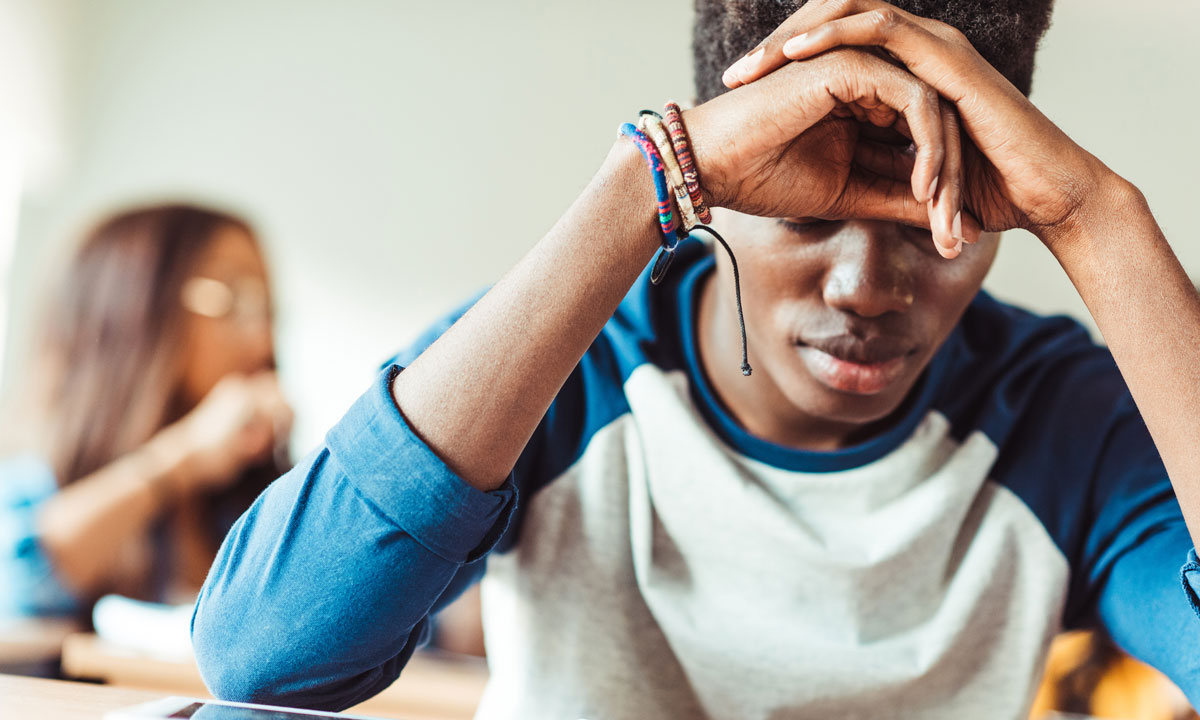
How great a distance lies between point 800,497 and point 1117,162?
1.95 m

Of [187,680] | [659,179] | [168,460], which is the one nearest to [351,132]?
[168,460]

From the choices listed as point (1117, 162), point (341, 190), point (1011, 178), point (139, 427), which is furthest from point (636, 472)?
point (341, 190)

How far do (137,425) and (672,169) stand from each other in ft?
6.35

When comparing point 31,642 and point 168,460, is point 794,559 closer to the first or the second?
point 31,642

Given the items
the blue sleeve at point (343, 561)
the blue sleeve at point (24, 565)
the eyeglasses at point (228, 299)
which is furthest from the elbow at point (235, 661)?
the eyeglasses at point (228, 299)

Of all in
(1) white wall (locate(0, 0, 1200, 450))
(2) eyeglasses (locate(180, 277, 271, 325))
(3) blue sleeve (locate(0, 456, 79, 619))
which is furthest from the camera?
(1) white wall (locate(0, 0, 1200, 450))

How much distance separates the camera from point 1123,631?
2.42 feet

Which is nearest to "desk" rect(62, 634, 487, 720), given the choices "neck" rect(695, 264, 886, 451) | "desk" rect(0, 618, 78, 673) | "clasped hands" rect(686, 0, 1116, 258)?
"desk" rect(0, 618, 78, 673)

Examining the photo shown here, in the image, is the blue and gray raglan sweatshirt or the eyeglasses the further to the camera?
the eyeglasses

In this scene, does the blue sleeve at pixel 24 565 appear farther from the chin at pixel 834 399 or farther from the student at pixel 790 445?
the chin at pixel 834 399

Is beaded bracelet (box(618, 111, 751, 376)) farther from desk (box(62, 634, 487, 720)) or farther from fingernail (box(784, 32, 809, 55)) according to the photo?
desk (box(62, 634, 487, 720))

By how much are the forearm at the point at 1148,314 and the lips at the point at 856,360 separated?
5.3 inches

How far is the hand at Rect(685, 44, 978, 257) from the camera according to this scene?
572mm

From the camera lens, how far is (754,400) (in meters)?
0.78
